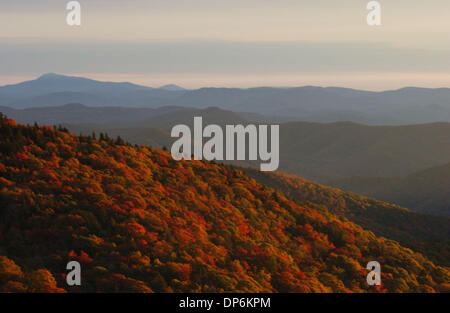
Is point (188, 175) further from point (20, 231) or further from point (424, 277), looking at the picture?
point (424, 277)

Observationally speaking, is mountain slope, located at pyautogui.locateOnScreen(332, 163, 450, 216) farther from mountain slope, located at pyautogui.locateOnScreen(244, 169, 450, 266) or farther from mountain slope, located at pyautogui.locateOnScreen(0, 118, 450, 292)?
mountain slope, located at pyautogui.locateOnScreen(0, 118, 450, 292)

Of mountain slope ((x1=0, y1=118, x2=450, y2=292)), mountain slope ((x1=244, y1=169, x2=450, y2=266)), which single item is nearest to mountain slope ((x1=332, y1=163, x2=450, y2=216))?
mountain slope ((x1=244, y1=169, x2=450, y2=266))

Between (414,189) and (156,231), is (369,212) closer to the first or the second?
(414,189)

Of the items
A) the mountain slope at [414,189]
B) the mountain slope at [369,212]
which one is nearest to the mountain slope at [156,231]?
the mountain slope at [369,212]

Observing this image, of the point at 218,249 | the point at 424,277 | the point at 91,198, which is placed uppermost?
the point at 91,198
